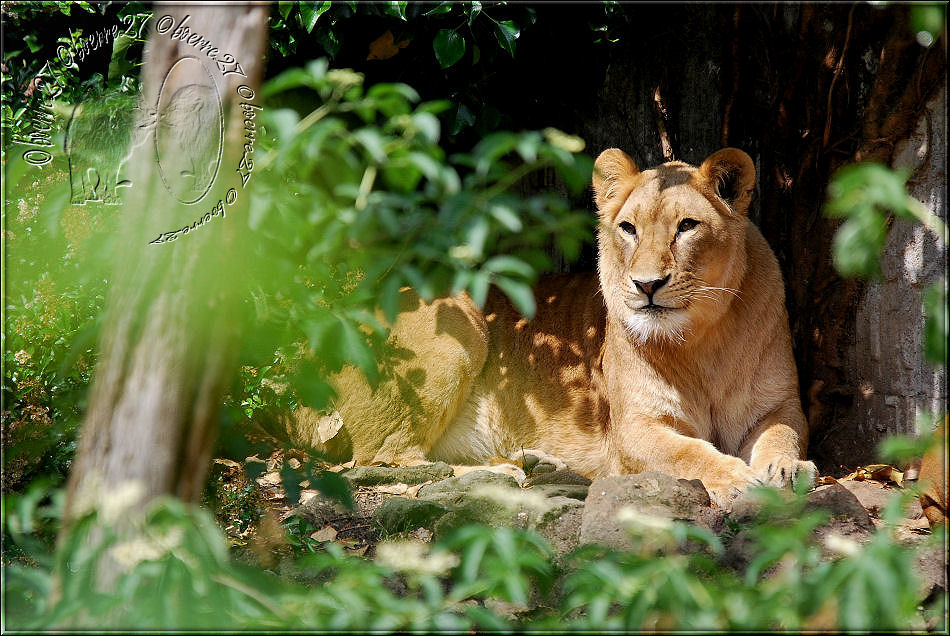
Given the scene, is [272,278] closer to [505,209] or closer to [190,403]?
[190,403]

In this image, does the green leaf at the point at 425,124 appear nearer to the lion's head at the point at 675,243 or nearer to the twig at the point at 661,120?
the lion's head at the point at 675,243

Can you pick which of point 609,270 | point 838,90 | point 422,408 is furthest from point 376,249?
point 838,90

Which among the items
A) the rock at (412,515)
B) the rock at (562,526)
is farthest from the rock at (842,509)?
the rock at (412,515)

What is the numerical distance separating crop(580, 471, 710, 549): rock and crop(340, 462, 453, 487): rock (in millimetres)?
1425

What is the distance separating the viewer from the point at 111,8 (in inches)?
175

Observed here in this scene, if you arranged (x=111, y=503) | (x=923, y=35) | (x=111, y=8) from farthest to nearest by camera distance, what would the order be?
(x=111, y=8) < (x=923, y=35) < (x=111, y=503)

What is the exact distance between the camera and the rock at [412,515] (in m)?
3.81

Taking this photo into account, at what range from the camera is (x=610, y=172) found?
184 inches

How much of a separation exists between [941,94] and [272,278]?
3.38m

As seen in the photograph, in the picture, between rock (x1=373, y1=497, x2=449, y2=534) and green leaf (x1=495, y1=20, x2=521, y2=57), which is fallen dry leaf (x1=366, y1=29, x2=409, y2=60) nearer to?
green leaf (x1=495, y1=20, x2=521, y2=57)

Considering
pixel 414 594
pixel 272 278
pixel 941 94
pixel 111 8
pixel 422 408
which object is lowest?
pixel 414 594

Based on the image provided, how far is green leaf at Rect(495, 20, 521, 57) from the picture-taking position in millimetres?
4430

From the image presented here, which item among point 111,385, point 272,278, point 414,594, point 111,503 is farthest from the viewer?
point 414,594

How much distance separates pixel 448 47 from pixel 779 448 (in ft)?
8.49
